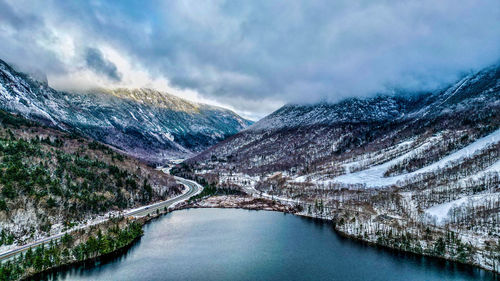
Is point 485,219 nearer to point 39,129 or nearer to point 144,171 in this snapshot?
point 144,171

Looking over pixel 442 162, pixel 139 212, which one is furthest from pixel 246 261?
pixel 442 162

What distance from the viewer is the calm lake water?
6894 centimetres

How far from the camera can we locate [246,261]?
77.8 m

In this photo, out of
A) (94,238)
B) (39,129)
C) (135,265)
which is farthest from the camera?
(39,129)

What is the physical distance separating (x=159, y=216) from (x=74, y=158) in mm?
49716

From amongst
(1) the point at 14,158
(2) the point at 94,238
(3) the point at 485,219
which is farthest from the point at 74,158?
(3) the point at 485,219

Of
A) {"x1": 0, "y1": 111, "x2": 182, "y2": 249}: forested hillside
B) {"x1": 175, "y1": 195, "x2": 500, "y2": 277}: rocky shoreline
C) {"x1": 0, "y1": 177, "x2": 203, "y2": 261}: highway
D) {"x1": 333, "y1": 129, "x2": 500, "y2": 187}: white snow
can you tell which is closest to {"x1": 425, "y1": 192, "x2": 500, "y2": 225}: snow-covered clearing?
{"x1": 175, "y1": 195, "x2": 500, "y2": 277}: rocky shoreline

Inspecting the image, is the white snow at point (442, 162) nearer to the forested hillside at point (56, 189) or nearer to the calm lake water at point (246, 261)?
the calm lake water at point (246, 261)

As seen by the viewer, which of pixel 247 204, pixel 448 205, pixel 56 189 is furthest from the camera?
pixel 247 204

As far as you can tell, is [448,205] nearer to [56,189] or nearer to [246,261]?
[246,261]

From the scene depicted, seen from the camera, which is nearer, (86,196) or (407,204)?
(86,196)

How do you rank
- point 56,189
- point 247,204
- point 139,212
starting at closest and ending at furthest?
point 56,189, point 139,212, point 247,204

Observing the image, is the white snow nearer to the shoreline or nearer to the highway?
the shoreline

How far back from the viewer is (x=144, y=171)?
178750 millimetres
